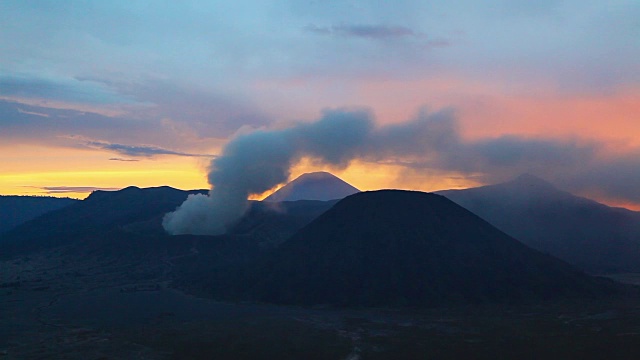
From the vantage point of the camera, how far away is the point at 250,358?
57.1 meters

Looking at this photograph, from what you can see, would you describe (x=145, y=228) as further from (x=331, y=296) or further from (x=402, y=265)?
(x=402, y=265)

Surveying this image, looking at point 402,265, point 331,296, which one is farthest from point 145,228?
point 402,265

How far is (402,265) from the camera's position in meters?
101

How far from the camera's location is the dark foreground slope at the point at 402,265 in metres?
93.6

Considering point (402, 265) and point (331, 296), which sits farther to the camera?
point (402, 265)

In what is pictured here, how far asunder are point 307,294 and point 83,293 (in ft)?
138

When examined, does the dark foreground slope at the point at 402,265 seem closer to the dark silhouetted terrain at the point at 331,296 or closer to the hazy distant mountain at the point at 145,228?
the dark silhouetted terrain at the point at 331,296

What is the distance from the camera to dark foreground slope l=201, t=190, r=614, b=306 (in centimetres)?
9356

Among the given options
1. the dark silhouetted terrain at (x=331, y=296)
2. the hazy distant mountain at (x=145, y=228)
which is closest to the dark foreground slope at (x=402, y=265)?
the dark silhouetted terrain at (x=331, y=296)

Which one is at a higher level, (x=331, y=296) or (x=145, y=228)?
(x=145, y=228)

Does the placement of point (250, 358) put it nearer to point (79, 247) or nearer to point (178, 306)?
point (178, 306)

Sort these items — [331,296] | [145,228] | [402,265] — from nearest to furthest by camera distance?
[331,296]
[402,265]
[145,228]

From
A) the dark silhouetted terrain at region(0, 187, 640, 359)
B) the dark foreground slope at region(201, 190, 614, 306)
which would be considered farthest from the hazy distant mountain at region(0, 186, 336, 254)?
the dark foreground slope at region(201, 190, 614, 306)

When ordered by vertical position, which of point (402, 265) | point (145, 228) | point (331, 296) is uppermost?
point (145, 228)
